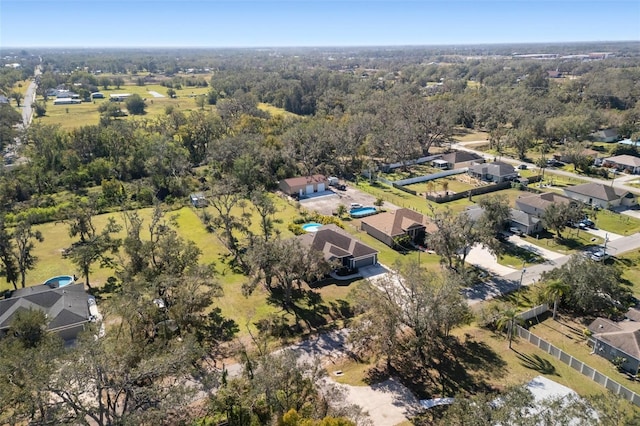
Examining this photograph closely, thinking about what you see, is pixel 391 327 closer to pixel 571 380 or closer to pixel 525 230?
pixel 571 380

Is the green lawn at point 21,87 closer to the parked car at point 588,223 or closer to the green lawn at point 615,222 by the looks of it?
the parked car at point 588,223

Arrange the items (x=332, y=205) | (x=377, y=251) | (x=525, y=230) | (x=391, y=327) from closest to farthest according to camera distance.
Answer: (x=391, y=327) → (x=377, y=251) → (x=525, y=230) → (x=332, y=205)

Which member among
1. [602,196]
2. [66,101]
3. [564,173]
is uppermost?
[66,101]

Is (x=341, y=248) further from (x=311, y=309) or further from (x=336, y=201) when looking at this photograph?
(x=336, y=201)

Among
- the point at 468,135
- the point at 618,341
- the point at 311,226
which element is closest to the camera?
the point at 618,341

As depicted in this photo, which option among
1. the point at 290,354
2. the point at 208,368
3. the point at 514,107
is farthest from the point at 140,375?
the point at 514,107

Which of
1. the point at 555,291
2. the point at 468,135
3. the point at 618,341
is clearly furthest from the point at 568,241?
the point at 468,135

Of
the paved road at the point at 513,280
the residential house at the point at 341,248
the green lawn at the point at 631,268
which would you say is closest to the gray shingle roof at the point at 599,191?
the paved road at the point at 513,280
